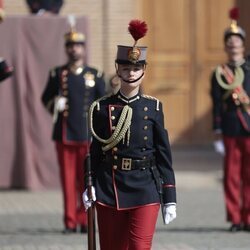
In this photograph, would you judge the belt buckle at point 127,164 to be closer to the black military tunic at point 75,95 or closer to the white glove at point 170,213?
the white glove at point 170,213

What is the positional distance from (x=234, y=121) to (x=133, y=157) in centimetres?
390

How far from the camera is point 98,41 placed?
1714 cm

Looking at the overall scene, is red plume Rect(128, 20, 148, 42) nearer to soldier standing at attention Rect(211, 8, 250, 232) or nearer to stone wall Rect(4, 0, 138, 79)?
soldier standing at attention Rect(211, 8, 250, 232)

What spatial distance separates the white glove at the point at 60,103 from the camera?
1145cm

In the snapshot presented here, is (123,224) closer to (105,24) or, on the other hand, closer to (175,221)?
(175,221)

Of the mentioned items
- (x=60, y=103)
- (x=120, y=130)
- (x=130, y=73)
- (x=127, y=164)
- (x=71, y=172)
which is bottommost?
(x=71, y=172)

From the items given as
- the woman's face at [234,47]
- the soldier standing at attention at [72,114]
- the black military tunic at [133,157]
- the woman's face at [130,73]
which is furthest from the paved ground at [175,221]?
the woman's face at [130,73]

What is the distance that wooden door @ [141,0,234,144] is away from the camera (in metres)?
17.7

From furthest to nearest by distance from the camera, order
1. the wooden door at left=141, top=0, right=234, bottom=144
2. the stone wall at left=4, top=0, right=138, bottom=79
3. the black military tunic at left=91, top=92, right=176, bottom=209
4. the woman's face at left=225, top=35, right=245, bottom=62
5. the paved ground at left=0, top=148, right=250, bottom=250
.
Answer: the wooden door at left=141, top=0, right=234, bottom=144 → the stone wall at left=4, top=0, right=138, bottom=79 → the woman's face at left=225, top=35, right=245, bottom=62 → the paved ground at left=0, top=148, right=250, bottom=250 → the black military tunic at left=91, top=92, right=176, bottom=209

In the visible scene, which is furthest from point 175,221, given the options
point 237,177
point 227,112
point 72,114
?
point 72,114

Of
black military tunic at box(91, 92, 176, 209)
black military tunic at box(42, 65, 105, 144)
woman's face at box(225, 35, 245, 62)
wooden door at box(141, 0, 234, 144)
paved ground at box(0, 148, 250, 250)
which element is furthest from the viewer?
wooden door at box(141, 0, 234, 144)

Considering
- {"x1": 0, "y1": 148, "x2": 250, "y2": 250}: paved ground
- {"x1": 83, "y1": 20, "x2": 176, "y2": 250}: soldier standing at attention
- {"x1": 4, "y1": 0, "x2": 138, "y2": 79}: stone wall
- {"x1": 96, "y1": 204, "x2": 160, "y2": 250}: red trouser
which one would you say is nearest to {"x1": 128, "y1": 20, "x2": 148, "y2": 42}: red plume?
{"x1": 83, "y1": 20, "x2": 176, "y2": 250}: soldier standing at attention

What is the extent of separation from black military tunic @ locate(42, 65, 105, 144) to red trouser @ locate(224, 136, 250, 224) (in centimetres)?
140

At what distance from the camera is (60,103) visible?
11453 mm
